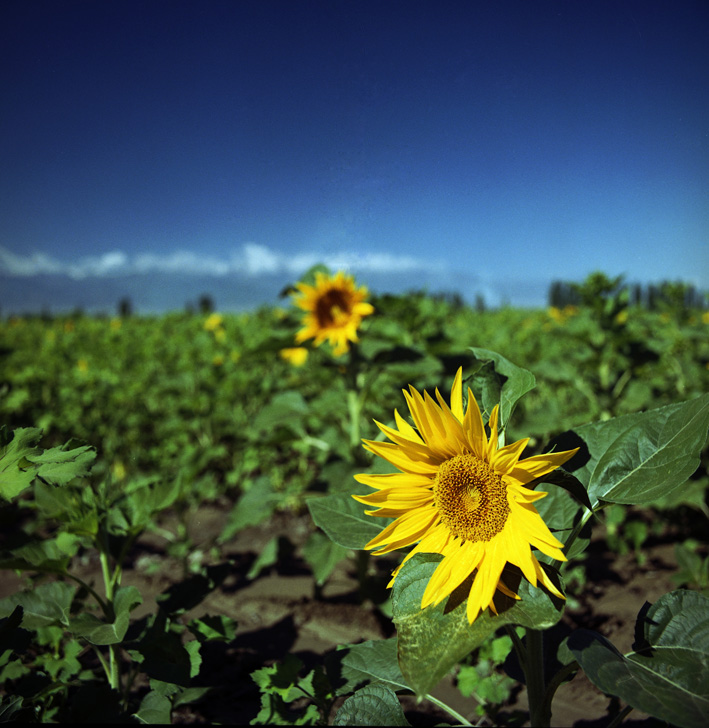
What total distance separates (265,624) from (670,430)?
1.96 m

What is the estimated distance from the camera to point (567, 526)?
112 centimetres

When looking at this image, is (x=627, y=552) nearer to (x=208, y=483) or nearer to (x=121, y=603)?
(x=208, y=483)

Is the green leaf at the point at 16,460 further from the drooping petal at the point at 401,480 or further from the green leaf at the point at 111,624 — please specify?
the drooping petal at the point at 401,480

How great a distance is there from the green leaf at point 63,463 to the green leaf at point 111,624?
324mm

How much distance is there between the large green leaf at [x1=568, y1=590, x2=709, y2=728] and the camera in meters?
0.78

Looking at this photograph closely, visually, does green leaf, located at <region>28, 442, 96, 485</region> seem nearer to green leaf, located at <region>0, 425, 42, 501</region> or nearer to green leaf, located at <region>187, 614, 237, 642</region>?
green leaf, located at <region>0, 425, 42, 501</region>

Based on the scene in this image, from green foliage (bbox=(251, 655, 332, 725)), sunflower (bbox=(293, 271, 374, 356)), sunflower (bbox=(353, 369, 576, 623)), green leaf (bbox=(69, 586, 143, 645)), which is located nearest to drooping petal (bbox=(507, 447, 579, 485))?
sunflower (bbox=(353, 369, 576, 623))

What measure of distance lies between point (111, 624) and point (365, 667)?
0.61 m

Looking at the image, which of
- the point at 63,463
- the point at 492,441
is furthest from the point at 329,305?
the point at 492,441

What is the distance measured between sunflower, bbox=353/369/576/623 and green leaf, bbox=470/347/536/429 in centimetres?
12

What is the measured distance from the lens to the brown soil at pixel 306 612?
167cm

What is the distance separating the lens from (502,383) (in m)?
1.11

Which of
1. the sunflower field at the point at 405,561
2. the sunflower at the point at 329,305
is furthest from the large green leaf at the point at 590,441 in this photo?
the sunflower at the point at 329,305

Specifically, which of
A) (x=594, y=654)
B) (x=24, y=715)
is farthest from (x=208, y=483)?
(x=594, y=654)
